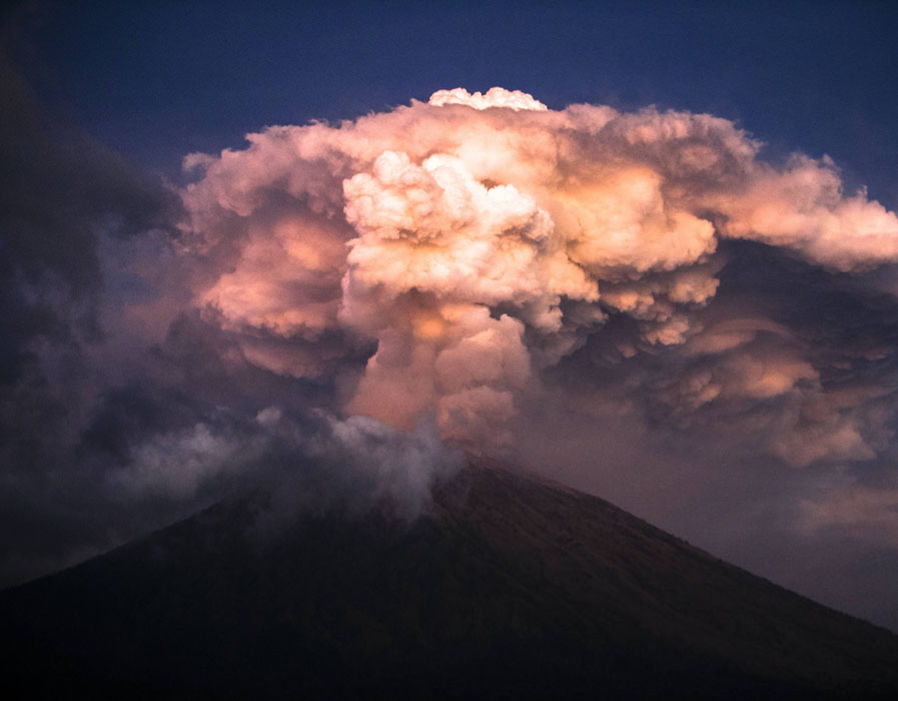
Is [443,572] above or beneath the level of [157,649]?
above

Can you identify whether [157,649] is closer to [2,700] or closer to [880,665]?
[2,700]

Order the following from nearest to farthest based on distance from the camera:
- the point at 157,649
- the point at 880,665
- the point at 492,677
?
the point at 492,677 < the point at 157,649 < the point at 880,665

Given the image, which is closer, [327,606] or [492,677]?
[492,677]

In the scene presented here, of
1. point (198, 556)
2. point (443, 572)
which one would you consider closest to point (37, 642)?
point (198, 556)

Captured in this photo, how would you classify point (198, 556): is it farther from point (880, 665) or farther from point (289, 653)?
point (880, 665)

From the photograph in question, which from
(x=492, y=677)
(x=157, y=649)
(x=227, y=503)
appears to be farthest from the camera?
(x=227, y=503)

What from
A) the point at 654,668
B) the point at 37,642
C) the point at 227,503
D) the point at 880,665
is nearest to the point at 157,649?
the point at 37,642

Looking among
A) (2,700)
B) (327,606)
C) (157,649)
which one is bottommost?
(2,700)
